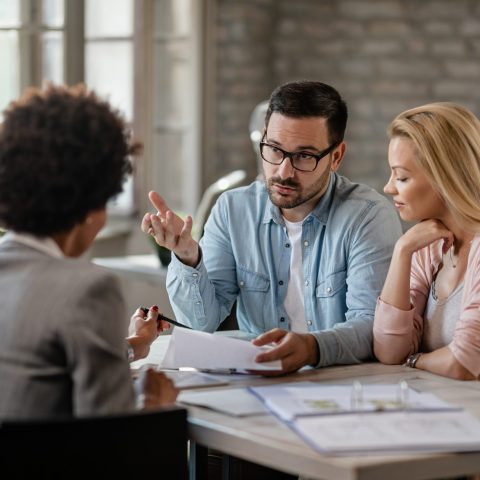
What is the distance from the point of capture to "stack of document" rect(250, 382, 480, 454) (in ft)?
5.03

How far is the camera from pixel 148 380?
6.08 ft

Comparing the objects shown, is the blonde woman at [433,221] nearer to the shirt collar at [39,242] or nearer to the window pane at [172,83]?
the shirt collar at [39,242]

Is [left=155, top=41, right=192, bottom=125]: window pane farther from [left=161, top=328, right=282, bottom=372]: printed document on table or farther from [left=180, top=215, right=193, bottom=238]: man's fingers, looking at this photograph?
[left=161, top=328, right=282, bottom=372]: printed document on table

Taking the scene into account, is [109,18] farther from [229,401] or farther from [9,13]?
[229,401]

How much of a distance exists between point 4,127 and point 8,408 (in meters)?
0.41

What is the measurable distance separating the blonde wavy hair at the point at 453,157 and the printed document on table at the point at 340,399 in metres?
0.48

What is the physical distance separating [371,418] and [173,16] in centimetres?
428

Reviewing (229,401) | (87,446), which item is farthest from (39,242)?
(229,401)

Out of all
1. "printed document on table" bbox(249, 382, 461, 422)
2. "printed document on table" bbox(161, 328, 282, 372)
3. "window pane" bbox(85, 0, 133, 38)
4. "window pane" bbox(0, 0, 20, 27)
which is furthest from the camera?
"window pane" bbox(85, 0, 133, 38)

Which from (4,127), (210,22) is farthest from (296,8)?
(4,127)

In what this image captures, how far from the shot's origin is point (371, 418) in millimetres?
1645

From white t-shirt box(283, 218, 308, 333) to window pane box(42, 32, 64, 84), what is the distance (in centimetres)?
187

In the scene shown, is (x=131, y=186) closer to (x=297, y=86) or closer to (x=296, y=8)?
(x=296, y=8)

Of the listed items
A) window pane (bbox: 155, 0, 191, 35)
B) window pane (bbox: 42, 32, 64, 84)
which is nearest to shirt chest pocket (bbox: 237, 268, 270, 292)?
window pane (bbox: 42, 32, 64, 84)
